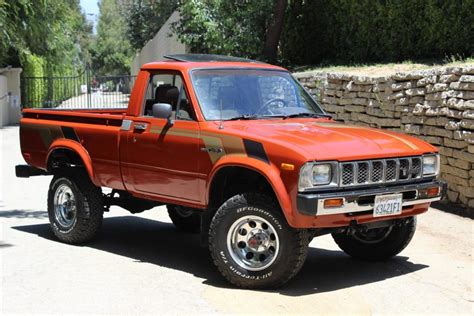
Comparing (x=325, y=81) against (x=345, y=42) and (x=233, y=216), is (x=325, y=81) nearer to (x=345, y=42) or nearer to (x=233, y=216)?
(x=345, y=42)

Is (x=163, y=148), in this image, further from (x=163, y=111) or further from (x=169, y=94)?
(x=169, y=94)

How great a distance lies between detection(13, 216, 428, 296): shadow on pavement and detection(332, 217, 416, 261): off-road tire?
91 mm

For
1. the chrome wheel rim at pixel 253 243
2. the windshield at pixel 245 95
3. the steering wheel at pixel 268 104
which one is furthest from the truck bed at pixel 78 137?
the chrome wheel rim at pixel 253 243

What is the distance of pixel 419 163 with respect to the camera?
697 cm

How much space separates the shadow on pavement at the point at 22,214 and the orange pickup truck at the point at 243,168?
5.87 ft

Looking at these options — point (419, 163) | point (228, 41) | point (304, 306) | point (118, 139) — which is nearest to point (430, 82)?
point (419, 163)

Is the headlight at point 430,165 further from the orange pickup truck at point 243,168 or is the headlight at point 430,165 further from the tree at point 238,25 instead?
the tree at point 238,25

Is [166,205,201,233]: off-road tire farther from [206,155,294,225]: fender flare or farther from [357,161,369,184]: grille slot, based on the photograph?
[357,161,369,184]: grille slot

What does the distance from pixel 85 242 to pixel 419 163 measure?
3964 millimetres

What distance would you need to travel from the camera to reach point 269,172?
639cm

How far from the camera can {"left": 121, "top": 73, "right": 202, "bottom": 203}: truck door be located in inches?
285

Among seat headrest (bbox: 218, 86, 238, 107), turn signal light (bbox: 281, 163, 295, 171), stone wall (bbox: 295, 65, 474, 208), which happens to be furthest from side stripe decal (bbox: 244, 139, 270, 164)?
stone wall (bbox: 295, 65, 474, 208)

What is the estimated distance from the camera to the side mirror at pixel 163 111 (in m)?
7.41

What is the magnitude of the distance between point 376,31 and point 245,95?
9.41 m
